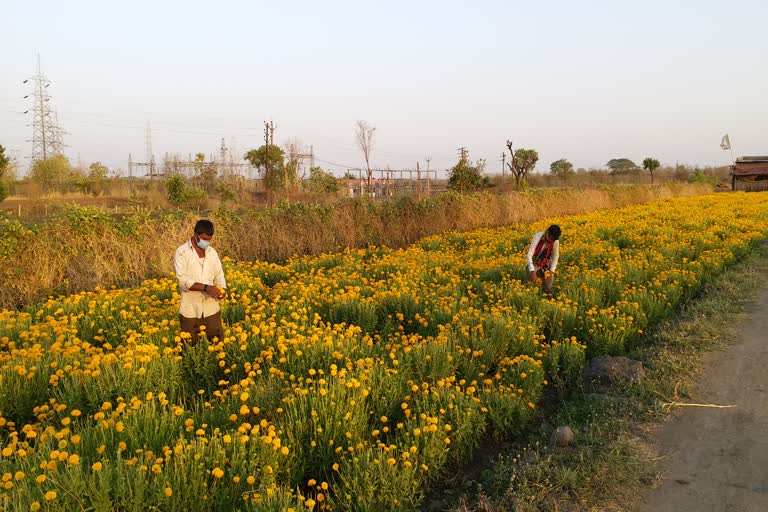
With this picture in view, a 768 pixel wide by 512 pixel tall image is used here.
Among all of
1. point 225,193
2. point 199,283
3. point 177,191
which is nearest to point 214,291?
point 199,283

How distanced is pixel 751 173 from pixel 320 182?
2894cm

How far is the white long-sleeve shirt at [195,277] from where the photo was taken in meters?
5.16

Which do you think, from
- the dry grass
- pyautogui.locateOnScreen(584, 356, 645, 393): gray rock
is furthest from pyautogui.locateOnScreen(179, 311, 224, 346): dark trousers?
the dry grass

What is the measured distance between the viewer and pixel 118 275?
30.2ft

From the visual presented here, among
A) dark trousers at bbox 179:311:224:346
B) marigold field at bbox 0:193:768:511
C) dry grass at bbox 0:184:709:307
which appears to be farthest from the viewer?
dry grass at bbox 0:184:709:307

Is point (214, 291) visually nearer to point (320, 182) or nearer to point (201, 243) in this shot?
point (201, 243)

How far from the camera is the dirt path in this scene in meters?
3.29

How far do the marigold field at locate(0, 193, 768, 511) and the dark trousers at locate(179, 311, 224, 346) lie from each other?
14 centimetres

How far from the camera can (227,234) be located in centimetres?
1149

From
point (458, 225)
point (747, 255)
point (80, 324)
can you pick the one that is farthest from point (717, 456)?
point (458, 225)

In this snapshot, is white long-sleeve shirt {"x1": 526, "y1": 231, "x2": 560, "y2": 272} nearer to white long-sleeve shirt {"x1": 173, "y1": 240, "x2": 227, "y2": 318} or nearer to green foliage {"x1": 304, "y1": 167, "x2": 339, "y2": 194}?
Result: white long-sleeve shirt {"x1": 173, "y1": 240, "x2": 227, "y2": 318}

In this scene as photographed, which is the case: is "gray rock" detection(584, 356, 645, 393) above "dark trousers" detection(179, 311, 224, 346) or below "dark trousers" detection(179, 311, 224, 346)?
below

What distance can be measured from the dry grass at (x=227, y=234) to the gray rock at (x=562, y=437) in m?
7.64

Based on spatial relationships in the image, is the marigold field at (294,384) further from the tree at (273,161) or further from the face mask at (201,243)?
the tree at (273,161)
